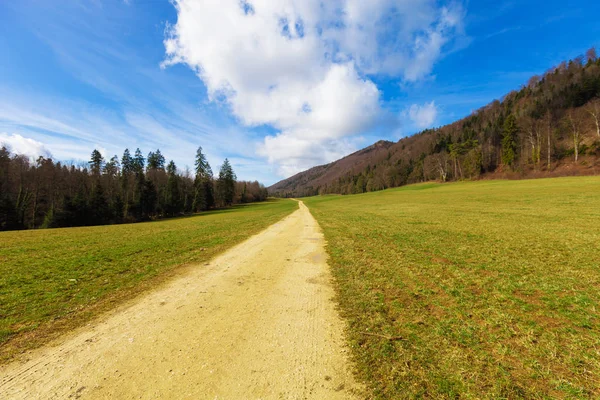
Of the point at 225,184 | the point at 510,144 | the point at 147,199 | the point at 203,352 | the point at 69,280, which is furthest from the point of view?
the point at 225,184

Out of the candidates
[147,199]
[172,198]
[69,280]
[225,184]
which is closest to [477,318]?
[69,280]

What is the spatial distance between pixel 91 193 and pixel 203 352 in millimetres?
53512

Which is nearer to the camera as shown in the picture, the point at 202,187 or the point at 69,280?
the point at 69,280

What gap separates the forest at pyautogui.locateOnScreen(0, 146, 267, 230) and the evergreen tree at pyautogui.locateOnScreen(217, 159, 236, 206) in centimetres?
507

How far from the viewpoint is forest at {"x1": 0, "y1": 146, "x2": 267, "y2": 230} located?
37.2 metres

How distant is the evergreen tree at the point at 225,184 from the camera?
8275 centimetres

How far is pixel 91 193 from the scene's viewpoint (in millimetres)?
41656

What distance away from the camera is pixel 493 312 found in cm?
465

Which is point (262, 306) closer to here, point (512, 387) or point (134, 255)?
point (512, 387)

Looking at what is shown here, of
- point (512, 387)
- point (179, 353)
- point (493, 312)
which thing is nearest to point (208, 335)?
point (179, 353)

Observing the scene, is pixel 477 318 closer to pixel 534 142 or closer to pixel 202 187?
pixel 202 187

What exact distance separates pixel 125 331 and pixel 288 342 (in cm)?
325

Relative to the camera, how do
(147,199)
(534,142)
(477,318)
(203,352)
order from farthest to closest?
(534,142) < (147,199) < (477,318) < (203,352)

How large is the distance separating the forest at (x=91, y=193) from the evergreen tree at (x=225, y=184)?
5066 mm
